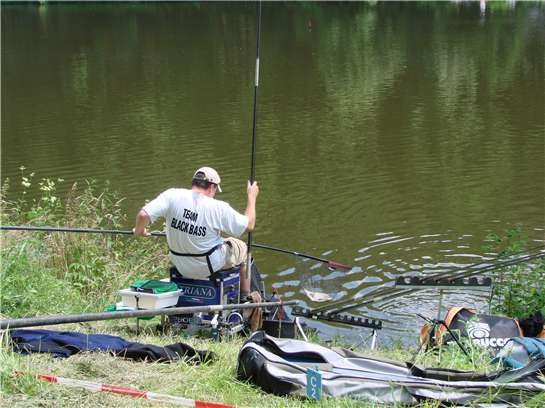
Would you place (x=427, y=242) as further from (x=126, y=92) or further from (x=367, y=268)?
(x=126, y=92)

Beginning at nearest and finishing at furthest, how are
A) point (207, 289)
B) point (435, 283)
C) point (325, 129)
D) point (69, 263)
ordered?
point (435, 283) < point (207, 289) < point (69, 263) < point (325, 129)

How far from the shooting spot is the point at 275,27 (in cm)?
2956

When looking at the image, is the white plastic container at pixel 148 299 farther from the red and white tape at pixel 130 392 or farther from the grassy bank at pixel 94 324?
the red and white tape at pixel 130 392

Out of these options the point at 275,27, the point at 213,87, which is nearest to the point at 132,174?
the point at 213,87

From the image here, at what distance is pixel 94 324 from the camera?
17.1ft

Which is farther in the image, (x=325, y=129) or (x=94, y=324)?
(x=325, y=129)

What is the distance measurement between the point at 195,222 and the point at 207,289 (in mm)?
430

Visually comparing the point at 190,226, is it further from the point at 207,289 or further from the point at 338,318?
the point at 338,318

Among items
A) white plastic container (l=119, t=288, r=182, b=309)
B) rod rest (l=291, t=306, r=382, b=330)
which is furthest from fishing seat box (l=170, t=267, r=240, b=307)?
rod rest (l=291, t=306, r=382, b=330)

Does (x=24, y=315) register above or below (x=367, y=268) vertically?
above

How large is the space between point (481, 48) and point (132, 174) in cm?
1424

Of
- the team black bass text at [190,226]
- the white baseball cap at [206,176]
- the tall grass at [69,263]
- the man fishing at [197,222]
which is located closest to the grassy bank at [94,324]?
the tall grass at [69,263]

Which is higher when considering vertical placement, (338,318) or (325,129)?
(338,318)

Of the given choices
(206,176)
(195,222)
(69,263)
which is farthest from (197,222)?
(69,263)
